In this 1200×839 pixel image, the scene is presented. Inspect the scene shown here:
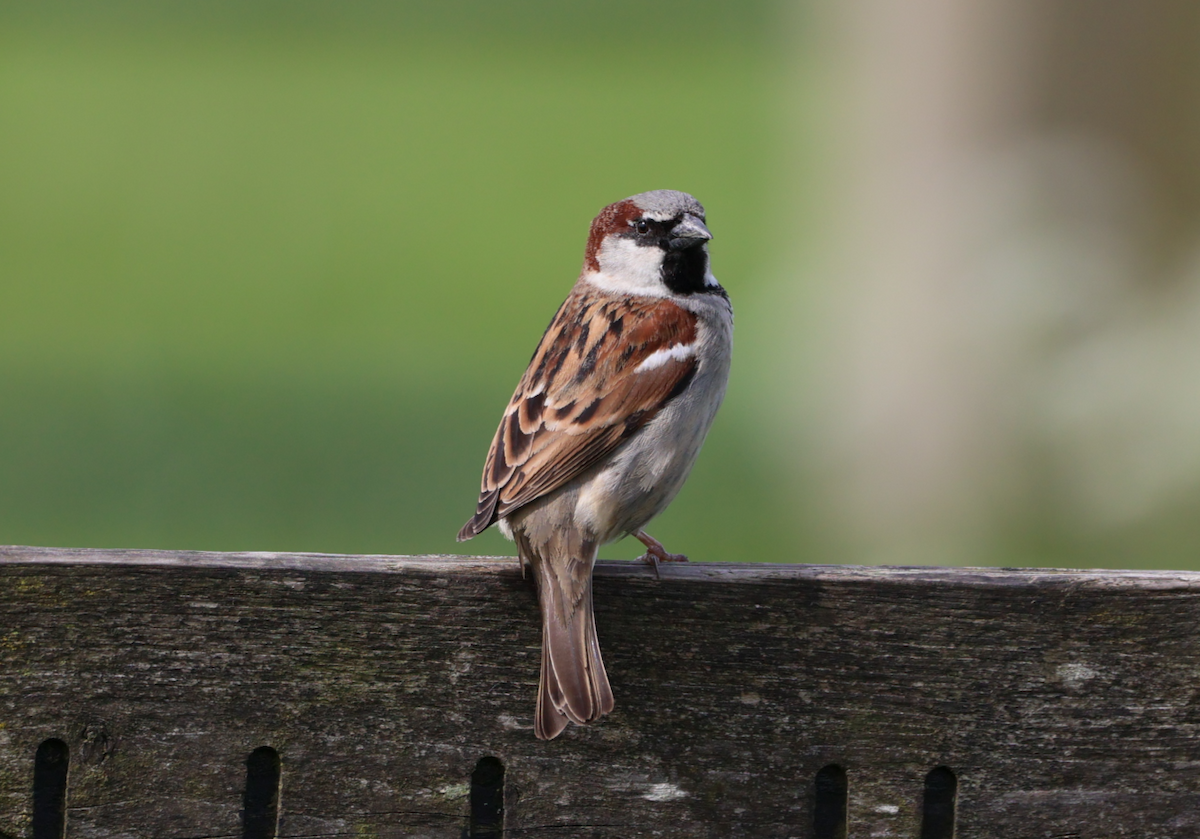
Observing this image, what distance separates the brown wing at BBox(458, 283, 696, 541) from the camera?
2.44 meters

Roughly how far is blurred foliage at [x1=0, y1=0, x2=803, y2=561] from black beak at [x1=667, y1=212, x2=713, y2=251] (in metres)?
2.14

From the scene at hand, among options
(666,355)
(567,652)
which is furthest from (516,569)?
(666,355)

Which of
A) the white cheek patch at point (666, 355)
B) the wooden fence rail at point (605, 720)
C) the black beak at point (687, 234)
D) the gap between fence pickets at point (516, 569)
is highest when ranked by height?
the black beak at point (687, 234)

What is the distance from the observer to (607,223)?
3332mm

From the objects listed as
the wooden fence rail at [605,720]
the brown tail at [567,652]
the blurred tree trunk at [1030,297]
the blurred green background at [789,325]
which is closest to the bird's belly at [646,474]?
the brown tail at [567,652]

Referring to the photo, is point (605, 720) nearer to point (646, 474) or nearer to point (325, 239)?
point (646, 474)

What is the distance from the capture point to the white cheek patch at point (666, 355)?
2686 millimetres

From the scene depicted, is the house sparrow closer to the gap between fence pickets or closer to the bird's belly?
the bird's belly

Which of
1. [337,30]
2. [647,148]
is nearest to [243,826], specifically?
[647,148]

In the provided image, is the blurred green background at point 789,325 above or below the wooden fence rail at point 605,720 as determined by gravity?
above

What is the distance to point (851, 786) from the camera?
175 centimetres

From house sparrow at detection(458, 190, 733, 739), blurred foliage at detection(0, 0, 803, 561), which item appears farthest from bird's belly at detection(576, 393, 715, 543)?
blurred foliage at detection(0, 0, 803, 561)

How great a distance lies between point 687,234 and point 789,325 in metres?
5.59

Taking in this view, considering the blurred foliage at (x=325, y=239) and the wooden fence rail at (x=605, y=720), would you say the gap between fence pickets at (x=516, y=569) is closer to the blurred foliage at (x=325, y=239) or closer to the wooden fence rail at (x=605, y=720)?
the wooden fence rail at (x=605, y=720)
